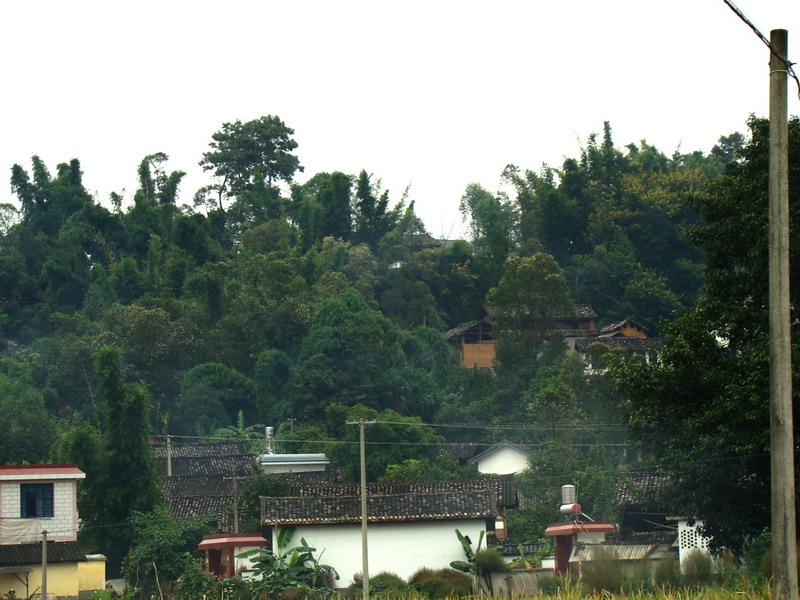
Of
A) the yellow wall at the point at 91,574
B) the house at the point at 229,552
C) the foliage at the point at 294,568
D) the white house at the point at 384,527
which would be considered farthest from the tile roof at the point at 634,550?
the yellow wall at the point at 91,574

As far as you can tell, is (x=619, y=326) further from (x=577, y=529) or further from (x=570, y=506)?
(x=577, y=529)

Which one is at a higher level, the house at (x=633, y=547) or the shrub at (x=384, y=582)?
the house at (x=633, y=547)

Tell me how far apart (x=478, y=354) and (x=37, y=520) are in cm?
3621

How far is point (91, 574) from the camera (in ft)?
119

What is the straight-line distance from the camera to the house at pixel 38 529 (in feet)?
109

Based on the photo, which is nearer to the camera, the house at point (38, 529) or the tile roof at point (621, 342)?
the house at point (38, 529)

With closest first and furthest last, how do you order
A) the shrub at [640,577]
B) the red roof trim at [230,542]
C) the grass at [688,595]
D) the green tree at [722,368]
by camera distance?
the grass at [688,595] → the shrub at [640,577] → the green tree at [722,368] → the red roof trim at [230,542]

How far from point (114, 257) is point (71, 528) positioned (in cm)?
4177

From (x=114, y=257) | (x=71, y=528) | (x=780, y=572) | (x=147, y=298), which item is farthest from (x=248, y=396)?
(x=780, y=572)

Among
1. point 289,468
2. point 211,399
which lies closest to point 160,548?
point 289,468

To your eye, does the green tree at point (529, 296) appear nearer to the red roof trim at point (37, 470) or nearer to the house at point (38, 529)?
the red roof trim at point (37, 470)

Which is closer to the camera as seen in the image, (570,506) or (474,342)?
(570,506)

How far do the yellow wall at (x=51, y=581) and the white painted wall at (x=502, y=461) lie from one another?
869 inches

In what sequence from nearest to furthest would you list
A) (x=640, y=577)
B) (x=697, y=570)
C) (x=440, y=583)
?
1. (x=640, y=577)
2. (x=697, y=570)
3. (x=440, y=583)
